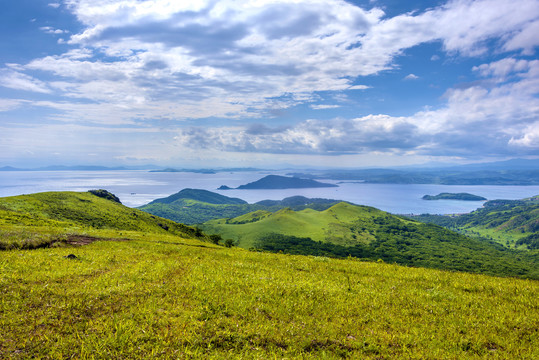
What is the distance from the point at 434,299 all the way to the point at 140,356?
13047 millimetres

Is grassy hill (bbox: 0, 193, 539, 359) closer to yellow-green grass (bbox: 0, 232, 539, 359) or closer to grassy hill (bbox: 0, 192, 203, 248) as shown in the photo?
yellow-green grass (bbox: 0, 232, 539, 359)

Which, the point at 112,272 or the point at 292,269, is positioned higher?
the point at 112,272

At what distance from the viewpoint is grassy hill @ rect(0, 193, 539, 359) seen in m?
8.36

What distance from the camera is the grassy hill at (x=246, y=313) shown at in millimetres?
8359

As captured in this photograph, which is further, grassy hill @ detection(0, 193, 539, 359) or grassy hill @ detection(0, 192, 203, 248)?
grassy hill @ detection(0, 192, 203, 248)

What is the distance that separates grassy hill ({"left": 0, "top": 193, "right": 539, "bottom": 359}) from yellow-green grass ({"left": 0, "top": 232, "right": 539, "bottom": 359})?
46 millimetres

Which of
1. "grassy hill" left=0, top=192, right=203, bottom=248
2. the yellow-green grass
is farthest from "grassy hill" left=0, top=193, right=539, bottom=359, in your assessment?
"grassy hill" left=0, top=192, right=203, bottom=248

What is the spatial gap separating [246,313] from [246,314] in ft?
0.26

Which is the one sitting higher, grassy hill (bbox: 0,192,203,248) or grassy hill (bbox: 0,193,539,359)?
grassy hill (bbox: 0,193,539,359)

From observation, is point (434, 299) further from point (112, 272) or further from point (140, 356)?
point (112, 272)

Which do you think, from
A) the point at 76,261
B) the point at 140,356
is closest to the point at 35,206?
the point at 76,261

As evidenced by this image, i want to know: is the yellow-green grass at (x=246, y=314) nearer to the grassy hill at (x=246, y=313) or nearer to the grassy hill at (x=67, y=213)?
the grassy hill at (x=246, y=313)

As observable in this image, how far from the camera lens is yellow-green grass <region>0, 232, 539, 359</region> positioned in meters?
8.35

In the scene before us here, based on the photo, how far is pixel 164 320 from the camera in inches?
374
